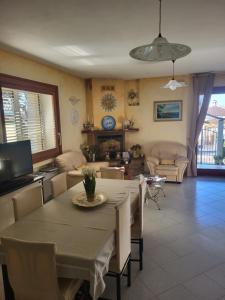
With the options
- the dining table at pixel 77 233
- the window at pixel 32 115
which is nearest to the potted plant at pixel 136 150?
the window at pixel 32 115

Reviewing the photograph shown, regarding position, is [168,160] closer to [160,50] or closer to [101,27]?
[101,27]

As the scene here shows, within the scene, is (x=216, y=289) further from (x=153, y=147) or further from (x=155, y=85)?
(x=155, y=85)

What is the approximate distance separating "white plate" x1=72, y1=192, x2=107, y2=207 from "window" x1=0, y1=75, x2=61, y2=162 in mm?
1730

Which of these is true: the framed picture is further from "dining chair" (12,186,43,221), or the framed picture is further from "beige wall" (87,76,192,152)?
"dining chair" (12,186,43,221)

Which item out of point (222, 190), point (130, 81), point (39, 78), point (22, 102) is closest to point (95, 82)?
point (130, 81)

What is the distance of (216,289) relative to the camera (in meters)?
2.11

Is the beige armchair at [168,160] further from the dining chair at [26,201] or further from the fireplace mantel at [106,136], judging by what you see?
the dining chair at [26,201]

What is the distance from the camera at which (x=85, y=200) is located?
2309mm

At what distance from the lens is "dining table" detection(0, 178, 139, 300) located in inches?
57.0

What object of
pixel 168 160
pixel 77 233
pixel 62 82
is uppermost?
pixel 62 82

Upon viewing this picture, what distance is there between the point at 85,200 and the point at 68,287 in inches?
34.1

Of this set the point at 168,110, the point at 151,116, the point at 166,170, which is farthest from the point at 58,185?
the point at 168,110

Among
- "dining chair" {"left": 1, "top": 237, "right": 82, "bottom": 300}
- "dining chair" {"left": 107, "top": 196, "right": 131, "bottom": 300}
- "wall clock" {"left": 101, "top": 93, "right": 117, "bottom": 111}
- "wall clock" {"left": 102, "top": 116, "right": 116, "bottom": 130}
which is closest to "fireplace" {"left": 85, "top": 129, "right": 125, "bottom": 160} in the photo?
"wall clock" {"left": 102, "top": 116, "right": 116, "bottom": 130}

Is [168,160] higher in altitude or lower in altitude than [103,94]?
lower
